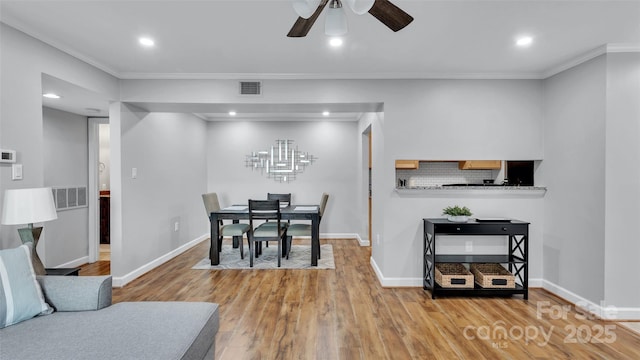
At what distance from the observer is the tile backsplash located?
4.60 m

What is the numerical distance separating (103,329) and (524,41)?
3.69 m

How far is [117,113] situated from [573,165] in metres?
4.98

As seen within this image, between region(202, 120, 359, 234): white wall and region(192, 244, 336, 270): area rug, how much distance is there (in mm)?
1179

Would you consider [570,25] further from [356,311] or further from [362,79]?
[356,311]

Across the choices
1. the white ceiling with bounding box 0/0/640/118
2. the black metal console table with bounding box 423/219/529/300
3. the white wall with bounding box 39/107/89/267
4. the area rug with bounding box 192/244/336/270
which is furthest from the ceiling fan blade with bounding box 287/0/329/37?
the white wall with bounding box 39/107/89/267

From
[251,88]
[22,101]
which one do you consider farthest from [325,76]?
[22,101]

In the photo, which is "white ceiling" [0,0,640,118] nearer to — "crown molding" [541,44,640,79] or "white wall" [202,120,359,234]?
"crown molding" [541,44,640,79]

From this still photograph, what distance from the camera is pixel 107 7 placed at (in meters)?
2.19

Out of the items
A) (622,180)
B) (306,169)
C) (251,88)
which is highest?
(251,88)

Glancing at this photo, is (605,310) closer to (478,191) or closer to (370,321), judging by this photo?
(478,191)

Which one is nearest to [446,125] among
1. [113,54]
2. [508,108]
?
[508,108]

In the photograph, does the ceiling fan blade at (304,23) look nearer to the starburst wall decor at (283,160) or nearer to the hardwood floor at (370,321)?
the hardwood floor at (370,321)

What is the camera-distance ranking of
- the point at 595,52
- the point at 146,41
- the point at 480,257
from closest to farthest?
the point at 146,41 → the point at 595,52 → the point at 480,257

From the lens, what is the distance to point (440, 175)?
4.60 m
